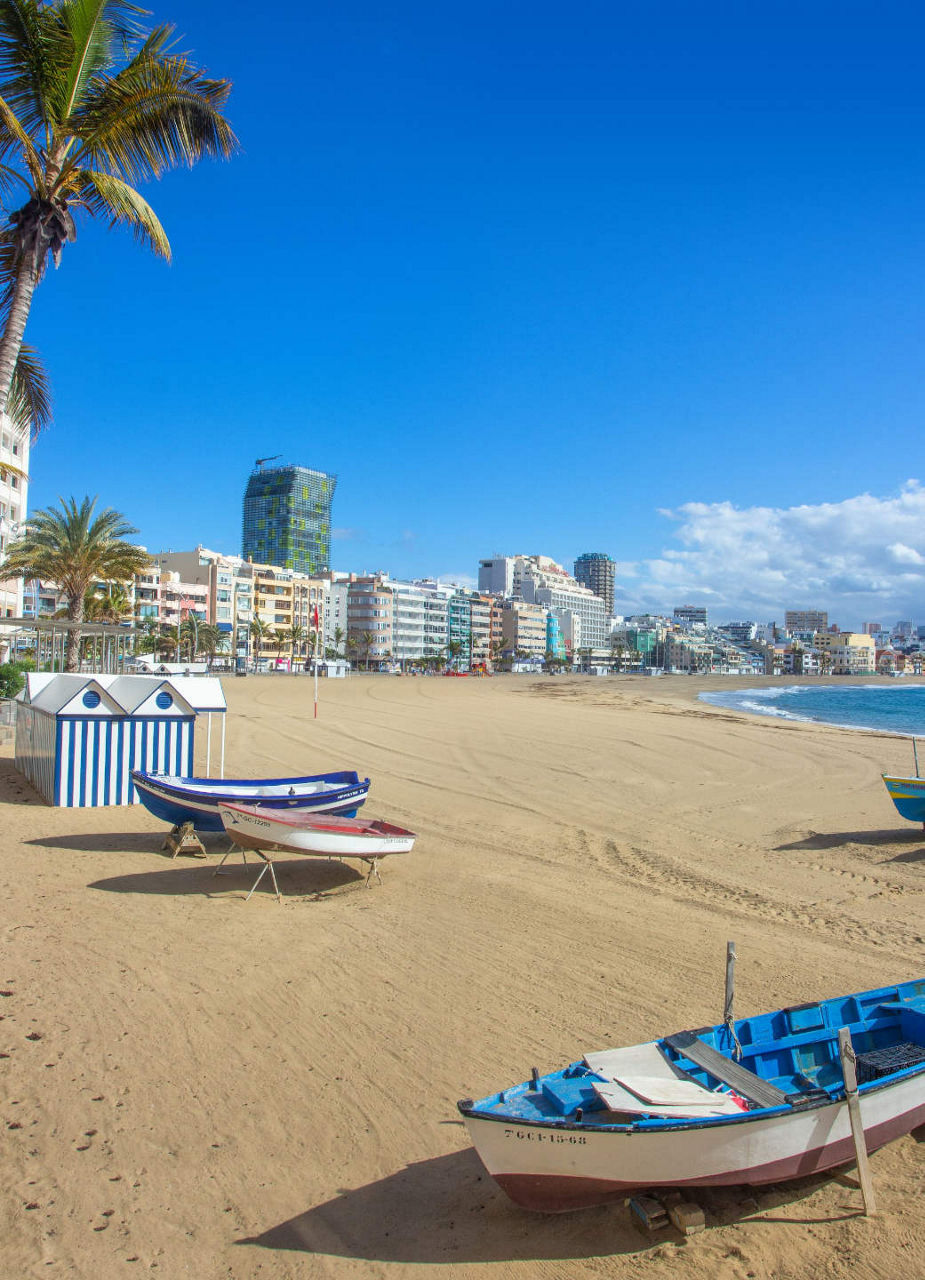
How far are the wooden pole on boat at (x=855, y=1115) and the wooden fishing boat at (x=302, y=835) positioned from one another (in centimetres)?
679

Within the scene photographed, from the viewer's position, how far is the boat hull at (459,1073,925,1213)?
423cm

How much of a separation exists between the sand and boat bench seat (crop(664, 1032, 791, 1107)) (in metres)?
0.68

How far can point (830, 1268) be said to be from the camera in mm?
4273

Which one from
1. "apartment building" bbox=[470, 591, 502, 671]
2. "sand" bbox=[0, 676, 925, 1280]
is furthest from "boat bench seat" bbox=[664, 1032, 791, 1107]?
"apartment building" bbox=[470, 591, 502, 671]


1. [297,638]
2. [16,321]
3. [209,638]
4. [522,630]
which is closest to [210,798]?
[16,321]

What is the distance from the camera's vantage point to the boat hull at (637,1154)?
423 cm

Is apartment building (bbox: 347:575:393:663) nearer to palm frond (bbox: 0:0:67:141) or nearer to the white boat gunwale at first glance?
palm frond (bbox: 0:0:67:141)

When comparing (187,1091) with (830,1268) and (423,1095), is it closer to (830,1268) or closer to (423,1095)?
(423,1095)

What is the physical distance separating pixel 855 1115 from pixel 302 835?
698 cm

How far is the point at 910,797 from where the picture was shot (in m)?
13.9

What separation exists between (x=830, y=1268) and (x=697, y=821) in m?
A: 11.7

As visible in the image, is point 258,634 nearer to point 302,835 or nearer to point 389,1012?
point 302,835

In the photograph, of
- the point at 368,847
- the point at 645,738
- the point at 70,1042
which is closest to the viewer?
the point at 70,1042

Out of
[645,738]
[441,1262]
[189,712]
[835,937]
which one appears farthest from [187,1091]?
[645,738]
